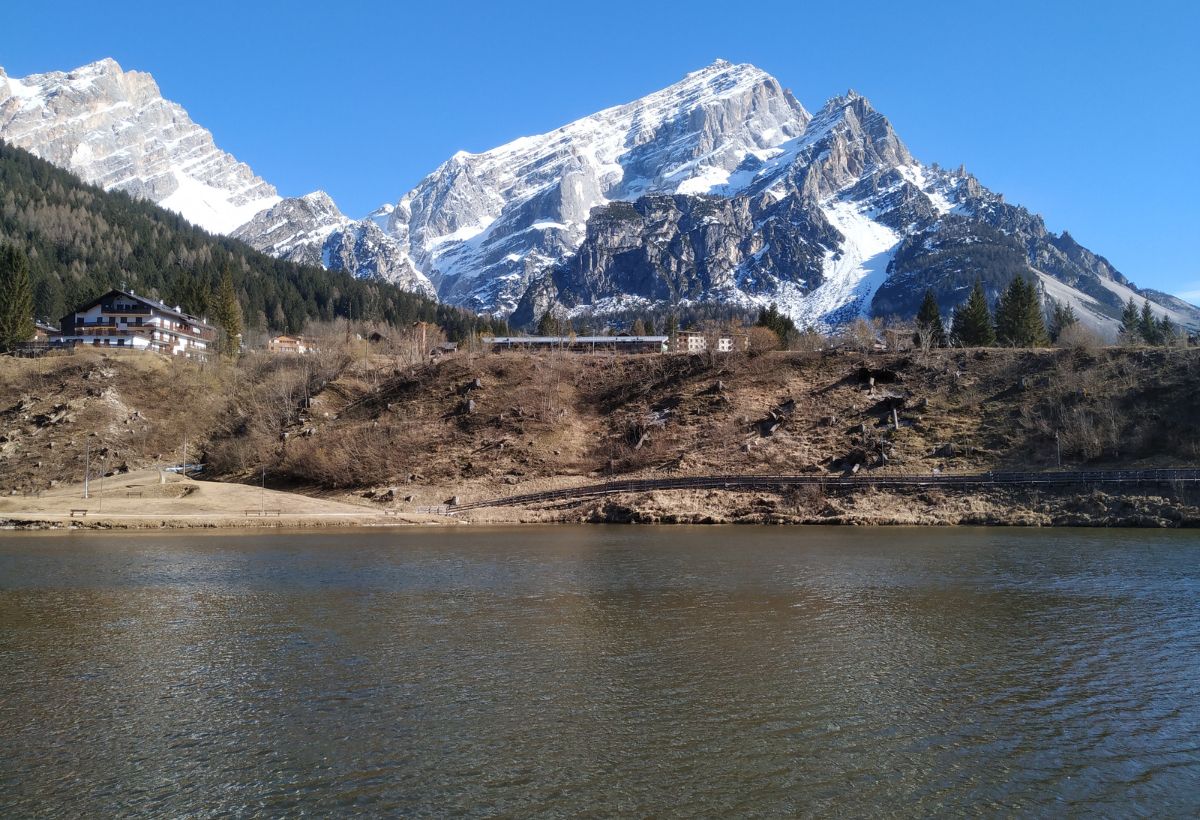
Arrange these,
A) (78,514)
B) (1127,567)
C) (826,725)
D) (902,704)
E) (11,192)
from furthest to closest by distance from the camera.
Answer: (11,192) → (78,514) → (1127,567) → (902,704) → (826,725)

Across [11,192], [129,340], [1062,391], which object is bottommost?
[1062,391]

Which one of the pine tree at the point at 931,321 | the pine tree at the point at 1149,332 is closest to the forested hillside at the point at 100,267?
the pine tree at the point at 931,321

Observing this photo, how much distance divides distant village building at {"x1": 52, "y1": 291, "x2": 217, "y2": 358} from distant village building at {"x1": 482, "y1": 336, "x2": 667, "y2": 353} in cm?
5102

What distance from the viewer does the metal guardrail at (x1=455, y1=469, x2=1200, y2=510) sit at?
66.0m

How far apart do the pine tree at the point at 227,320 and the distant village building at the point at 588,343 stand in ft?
140

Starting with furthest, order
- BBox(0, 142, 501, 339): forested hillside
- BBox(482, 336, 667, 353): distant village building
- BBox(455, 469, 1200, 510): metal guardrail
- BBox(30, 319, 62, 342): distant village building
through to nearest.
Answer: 1. BBox(0, 142, 501, 339): forested hillside
2. BBox(482, 336, 667, 353): distant village building
3. BBox(30, 319, 62, 342): distant village building
4. BBox(455, 469, 1200, 510): metal guardrail

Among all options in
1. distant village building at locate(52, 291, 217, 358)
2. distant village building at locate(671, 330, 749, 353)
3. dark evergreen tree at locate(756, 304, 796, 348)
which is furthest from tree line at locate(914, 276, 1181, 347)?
distant village building at locate(52, 291, 217, 358)

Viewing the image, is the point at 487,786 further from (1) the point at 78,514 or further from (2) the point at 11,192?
(2) the point at 11,192

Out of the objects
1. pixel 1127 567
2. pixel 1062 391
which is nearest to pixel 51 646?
pixel 1127 567

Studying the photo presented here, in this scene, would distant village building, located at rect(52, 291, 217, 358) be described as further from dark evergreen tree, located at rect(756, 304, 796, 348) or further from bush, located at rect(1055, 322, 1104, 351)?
bush, located at rect(1055, 322, 1104, 351)

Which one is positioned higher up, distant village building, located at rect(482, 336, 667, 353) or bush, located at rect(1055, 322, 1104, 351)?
distant village building, located at rect(482, 336, 667, 353)

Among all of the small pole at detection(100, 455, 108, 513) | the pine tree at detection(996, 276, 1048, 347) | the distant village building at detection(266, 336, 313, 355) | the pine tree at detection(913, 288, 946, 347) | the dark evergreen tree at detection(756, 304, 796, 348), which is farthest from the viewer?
the distant village building at detection(266, 336, 313, 355)

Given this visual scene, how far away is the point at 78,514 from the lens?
234 feet

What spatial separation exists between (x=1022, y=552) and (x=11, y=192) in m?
227
